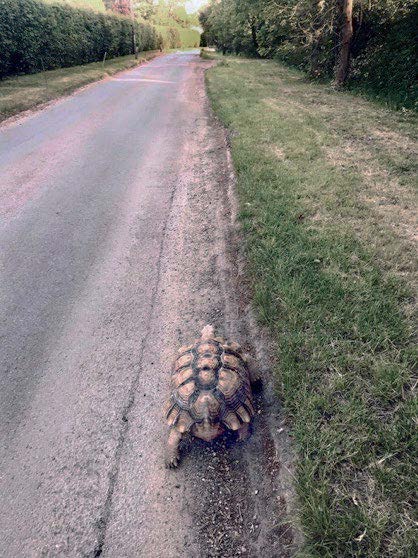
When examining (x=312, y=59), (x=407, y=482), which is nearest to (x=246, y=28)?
(x=312, y=59)

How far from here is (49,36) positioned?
21828 millimetres

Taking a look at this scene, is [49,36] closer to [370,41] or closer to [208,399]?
[370,41]

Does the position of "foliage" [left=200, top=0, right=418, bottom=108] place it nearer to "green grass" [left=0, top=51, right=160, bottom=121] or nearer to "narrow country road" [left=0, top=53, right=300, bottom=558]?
"narrow country road" [left=0, top=53, right=300, bottom=558]

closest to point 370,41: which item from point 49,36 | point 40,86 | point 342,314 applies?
point 40,86

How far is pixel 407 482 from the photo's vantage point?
8.13 feet

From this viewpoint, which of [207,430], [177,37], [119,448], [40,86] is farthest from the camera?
[177,37]

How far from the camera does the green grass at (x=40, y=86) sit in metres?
14.0

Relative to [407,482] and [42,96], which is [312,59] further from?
[407,482]

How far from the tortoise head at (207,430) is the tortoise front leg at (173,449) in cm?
15

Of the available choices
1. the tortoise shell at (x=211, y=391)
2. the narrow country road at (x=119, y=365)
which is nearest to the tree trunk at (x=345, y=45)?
the narrow country road at (x=119, y=365)

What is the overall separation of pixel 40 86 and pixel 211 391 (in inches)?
758

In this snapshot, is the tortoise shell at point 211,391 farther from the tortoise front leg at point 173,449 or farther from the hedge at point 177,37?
the hedge at point 177,37

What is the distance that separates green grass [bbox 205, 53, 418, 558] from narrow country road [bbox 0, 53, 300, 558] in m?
0.28

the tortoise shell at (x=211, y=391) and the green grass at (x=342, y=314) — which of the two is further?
the tortoise shell at (x=211, y=391)
